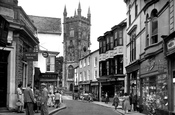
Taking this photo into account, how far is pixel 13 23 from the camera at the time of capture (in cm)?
1944

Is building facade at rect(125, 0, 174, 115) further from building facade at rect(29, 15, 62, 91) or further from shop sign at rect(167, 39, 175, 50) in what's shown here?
building facade at rect(29, 15, 62, 91)

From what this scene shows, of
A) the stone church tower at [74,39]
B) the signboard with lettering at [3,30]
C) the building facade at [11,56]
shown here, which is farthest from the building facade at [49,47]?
the stone church tower at [74,39]

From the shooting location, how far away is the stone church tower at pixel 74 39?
405 feet

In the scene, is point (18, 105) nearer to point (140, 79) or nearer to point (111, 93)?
point (140, 79)

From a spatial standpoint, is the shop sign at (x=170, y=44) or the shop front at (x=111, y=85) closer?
the shop sign at (x=170, y=44)

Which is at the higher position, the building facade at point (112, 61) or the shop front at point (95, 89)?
the building facade at point (112, 61)

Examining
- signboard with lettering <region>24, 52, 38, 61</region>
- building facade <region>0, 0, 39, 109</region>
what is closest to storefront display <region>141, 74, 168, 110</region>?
signboard with lettering <region>24, 52, 38, 61</region>

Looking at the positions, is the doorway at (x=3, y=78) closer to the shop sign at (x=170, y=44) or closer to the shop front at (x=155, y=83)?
the shop front at (x=155, y=83)

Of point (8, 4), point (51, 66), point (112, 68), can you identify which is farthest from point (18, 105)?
point (112, 68)

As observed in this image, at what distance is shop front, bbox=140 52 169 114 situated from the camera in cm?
1869

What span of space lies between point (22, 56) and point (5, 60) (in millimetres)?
1988

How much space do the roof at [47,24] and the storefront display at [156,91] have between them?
61.5ft

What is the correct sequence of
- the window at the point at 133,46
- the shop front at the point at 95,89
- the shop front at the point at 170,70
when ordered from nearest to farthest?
the shop front at the point at 170,70 → the window at the point at 133,46 → the shop front at the point at 95,89

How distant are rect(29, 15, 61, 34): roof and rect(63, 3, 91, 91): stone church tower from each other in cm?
7868
